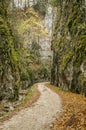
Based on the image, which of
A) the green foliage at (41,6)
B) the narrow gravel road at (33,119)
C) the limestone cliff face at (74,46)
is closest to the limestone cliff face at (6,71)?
the limestone cliff face at (74,46)

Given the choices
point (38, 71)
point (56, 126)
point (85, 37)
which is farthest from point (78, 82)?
point (38, 71)

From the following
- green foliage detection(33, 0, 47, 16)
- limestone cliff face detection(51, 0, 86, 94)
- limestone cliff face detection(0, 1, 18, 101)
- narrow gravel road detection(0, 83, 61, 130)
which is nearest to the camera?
narrow gravel road detection(0, 83, 61, 130)

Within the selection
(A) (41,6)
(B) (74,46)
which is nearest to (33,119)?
(B) (74,46)

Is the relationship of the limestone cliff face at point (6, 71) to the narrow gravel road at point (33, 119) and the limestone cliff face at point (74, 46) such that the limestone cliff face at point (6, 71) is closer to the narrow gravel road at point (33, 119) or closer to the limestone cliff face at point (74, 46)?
the limestone cliff face at point (74, 46)

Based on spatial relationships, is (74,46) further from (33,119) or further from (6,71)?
(33,119)

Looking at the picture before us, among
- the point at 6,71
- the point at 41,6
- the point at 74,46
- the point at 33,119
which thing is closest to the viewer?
the point at 33,119

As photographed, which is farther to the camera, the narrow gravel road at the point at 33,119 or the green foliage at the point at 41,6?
the green foliage at the point at 41,6

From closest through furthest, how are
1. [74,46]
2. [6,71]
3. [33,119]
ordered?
[33,119] < [6,71] < [74,46]

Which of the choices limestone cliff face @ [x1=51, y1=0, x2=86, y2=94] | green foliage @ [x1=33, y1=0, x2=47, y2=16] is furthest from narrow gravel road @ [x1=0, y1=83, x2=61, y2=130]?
green foliage @ [x1=33, y1=0, x2=47, y2=16]

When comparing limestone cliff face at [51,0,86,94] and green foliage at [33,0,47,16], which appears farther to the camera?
green foliage at [33,0,47,16]

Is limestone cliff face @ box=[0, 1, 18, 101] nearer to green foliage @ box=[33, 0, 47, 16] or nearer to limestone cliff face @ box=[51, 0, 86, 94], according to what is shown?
limestone cliff face @ box=[51, 0, 86, 94]

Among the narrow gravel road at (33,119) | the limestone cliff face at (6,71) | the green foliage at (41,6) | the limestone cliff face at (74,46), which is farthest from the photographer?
the green foliage at (41,6)

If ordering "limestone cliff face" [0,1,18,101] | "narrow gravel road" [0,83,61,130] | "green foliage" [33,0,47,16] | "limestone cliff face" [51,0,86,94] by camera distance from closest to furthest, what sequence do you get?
"narrow gravel road" [0,83,61,130] < "limestone cliff face" [0,1,18,101] < "limestone cliff face" [51,0,86,94] < "green foliage" [33,0,47,16]

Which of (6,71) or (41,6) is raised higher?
(41,6)
